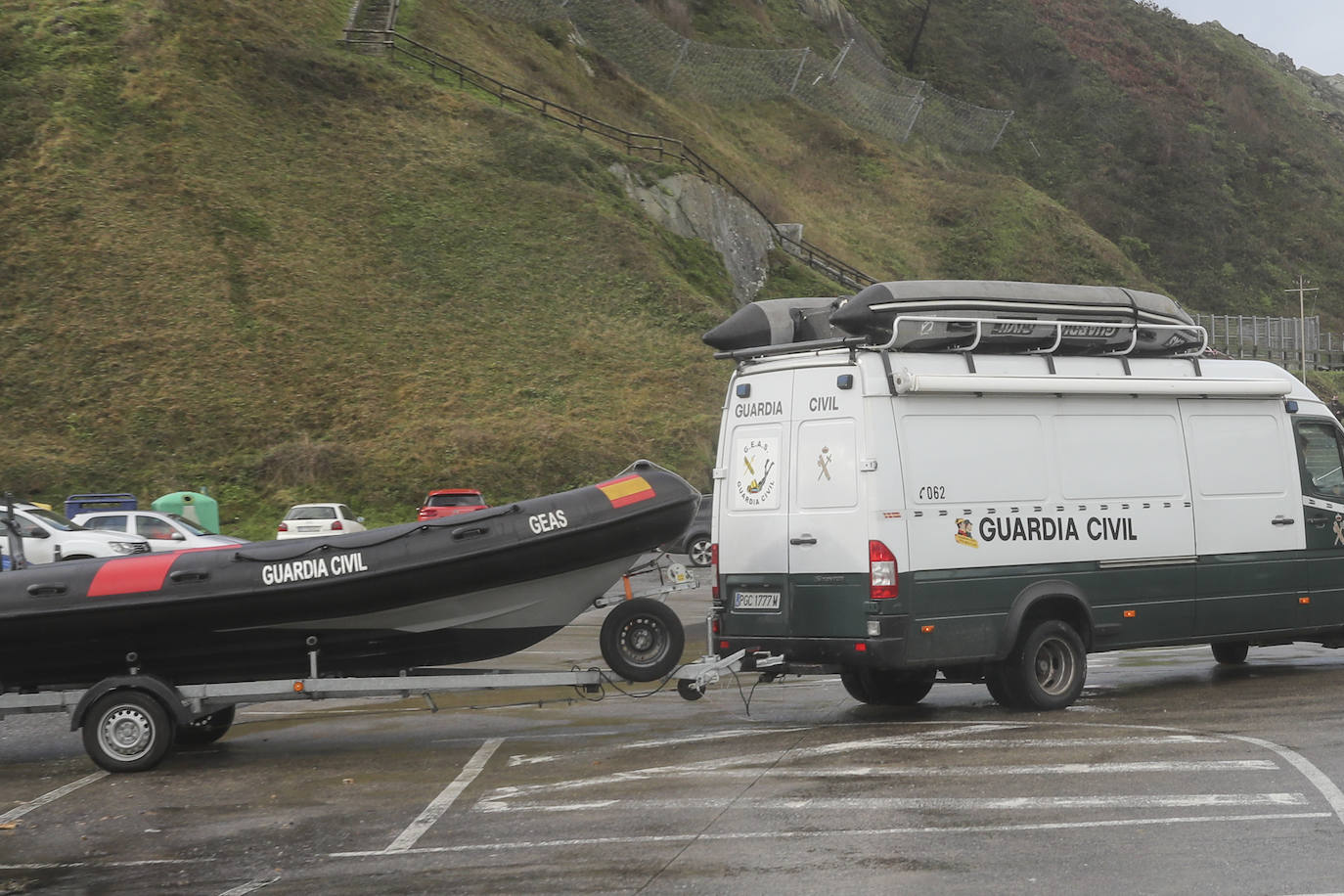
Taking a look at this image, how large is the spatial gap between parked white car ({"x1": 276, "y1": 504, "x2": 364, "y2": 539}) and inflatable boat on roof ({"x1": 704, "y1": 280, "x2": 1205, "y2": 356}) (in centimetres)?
1886

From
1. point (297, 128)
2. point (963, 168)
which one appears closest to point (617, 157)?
point (297, 128)

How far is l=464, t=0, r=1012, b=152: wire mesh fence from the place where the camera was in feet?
204

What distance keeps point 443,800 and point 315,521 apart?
21.4 meters

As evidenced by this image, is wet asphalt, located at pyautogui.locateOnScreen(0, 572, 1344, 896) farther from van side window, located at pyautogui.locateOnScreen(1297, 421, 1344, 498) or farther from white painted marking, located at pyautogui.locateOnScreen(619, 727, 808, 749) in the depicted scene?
van side window, located at pyautogui.locateOnScreen(1297, 421, 1344, 498)

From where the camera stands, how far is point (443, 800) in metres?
8.52

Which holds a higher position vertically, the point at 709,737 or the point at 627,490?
the point at 627,490

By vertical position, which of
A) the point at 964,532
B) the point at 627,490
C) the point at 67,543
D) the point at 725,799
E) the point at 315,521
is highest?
the point at 315,521

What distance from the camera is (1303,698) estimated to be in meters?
11.0

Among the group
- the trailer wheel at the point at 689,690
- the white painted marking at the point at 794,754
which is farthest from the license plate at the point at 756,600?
the white painted marking at the point at 794,754

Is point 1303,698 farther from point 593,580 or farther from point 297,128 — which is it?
point 297,128

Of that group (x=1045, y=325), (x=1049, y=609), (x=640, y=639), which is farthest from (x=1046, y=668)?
(x=640, y=639)

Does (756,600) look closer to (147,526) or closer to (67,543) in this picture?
→ (67,543)

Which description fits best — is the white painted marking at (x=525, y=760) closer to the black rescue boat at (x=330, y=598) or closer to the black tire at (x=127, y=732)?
the black rescue boat at (x=330, y=598)

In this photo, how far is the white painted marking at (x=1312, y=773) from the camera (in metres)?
7.38
